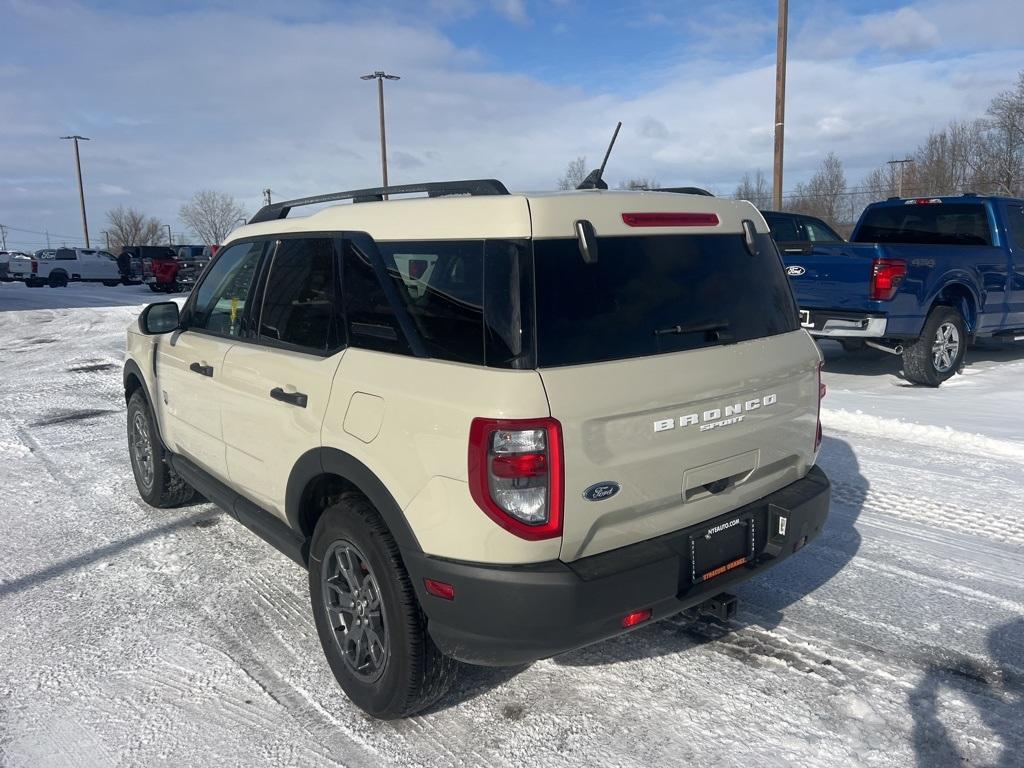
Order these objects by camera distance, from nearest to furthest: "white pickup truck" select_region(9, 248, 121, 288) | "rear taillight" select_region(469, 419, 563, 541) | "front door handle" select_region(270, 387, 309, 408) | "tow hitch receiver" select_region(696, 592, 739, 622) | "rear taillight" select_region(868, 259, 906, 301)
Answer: "rear taillight" select_region(469, 419, 563, 541) < "front door handle" select_region(270, 387, 309, 408) < "tow hitch receiver" select_region(696, 592, 739, 622) < "rear taillight" select_region(868, 259, 906, 301) < "white pickup truck" select_region(9, 248, 121, 288)

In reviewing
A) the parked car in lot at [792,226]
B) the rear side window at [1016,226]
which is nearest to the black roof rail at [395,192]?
the rear side window at [1016,226]

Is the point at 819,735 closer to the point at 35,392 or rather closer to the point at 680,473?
the point at 680,473

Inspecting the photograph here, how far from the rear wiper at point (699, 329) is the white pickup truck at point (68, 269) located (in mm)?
36994

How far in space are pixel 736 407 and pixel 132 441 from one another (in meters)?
4.35

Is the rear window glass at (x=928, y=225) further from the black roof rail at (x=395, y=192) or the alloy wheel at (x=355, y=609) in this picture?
the alloy wheel at (x=355, y=609)

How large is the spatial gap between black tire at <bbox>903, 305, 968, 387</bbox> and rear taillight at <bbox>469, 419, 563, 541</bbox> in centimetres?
731

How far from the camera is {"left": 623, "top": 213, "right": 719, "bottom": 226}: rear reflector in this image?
9.43 ft

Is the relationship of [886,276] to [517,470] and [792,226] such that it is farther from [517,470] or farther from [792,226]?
[517,470]

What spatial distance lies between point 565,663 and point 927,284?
667cm

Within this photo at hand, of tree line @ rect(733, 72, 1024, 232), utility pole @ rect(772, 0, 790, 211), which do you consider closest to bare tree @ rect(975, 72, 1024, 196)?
tree line @ rect(733, 72, 1024, 232)

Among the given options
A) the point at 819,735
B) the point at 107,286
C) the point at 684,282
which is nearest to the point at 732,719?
the point at 819,735

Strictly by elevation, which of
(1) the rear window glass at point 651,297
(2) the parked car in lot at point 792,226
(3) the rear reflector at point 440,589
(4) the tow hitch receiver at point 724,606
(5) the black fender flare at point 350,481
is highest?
(2) the parked car in lot at point 792,226

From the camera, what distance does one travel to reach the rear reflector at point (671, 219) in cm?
287

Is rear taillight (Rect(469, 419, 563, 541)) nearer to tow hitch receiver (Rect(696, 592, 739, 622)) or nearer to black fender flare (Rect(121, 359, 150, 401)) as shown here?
tow hitch receiver (Rect(696, 592, 739, 622))
